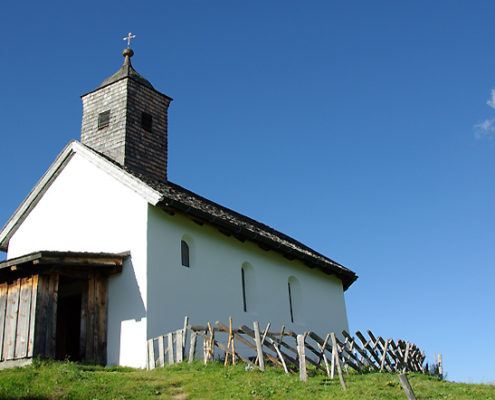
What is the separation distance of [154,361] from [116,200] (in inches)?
220

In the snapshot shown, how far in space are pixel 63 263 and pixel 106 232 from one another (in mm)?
2923

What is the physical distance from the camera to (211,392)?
41.0 ft

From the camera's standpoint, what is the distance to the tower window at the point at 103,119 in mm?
22797

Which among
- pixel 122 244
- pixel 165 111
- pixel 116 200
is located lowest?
pixel 122 244

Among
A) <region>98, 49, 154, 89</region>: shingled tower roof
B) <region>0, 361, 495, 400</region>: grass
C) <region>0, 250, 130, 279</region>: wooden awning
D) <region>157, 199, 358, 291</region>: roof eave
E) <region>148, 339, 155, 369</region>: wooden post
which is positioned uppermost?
<region>98, 49, 154, 89</region>: shingled tower roof

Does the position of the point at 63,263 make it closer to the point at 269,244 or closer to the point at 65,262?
the point at 65,262

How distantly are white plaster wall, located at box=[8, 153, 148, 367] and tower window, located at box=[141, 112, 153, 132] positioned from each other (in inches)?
131

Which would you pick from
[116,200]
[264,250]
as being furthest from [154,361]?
[264,250]

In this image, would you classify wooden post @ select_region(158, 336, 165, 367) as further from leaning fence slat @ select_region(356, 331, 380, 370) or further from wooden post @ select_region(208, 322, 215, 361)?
leaning fence slat @ select_region(356, 331, 380, 370)

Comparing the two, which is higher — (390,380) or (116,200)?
(116,200)

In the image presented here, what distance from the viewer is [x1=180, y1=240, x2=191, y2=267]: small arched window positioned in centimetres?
1919

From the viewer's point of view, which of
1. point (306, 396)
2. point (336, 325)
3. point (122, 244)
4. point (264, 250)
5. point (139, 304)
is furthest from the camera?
point (336, 325)

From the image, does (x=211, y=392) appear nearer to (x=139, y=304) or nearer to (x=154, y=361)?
(x=154, y=361)

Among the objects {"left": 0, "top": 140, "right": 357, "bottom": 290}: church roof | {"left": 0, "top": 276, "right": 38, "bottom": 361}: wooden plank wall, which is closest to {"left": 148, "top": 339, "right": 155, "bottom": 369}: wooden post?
{"left": 0, "top": 276, "right": 38, "bottom": 361}: wooden plank wall
